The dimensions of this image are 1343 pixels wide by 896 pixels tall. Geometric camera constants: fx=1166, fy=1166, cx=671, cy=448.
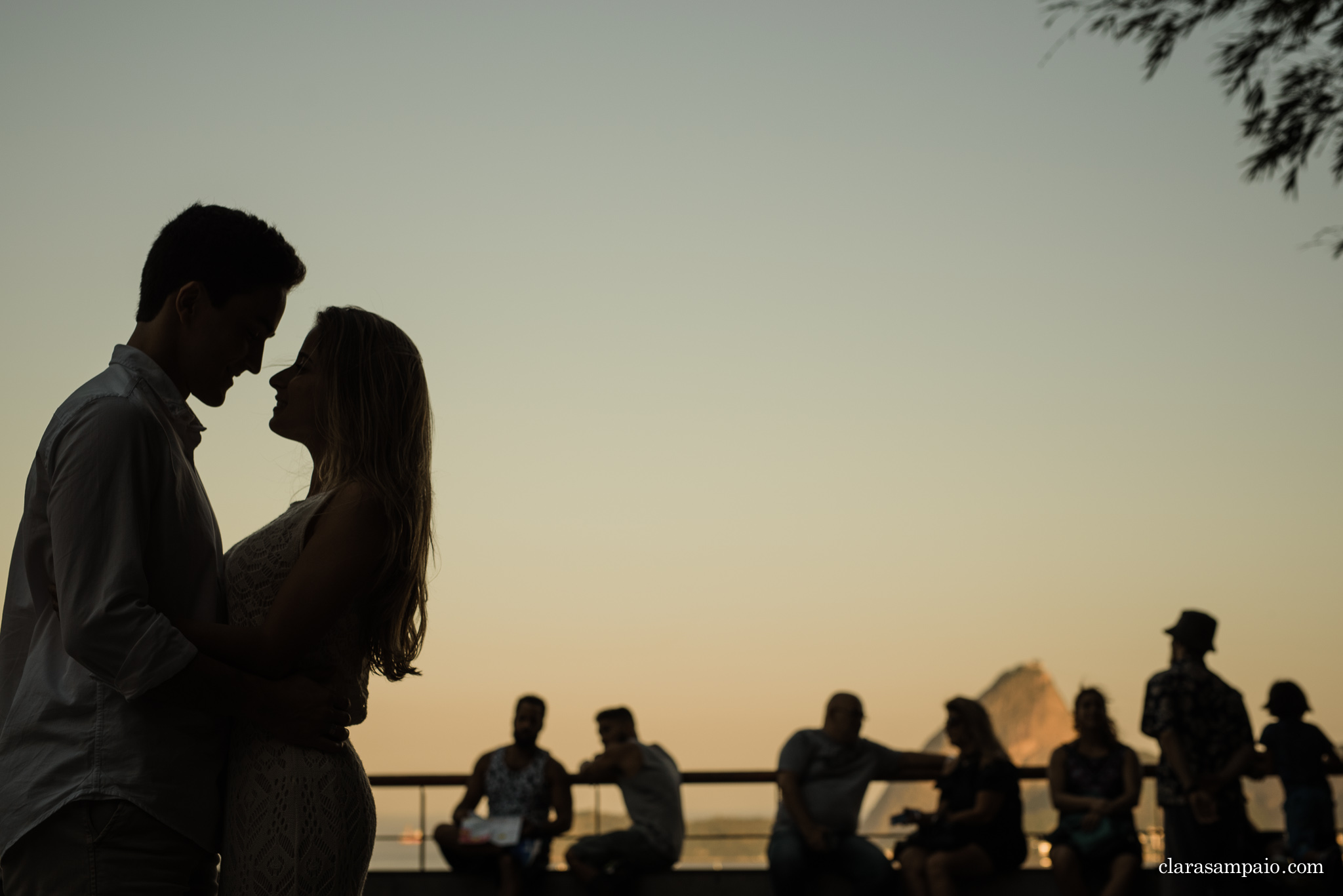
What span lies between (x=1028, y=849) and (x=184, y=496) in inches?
215

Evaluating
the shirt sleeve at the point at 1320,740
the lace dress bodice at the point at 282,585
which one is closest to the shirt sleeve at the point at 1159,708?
the shirt sleeve at the point at 1320,740

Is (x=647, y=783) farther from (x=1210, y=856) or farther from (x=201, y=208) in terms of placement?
(x=201, y=208)

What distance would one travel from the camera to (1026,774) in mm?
6449

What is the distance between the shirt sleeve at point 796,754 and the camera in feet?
21.0

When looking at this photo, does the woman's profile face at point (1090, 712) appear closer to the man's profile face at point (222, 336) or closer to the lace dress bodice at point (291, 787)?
the lace dress bodice at point (291, 787)

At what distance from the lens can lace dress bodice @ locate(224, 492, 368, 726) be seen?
1.89 meters

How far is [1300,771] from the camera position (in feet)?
19.3

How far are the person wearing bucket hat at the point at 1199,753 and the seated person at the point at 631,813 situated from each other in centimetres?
254

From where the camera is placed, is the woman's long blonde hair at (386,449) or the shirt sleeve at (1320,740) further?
the shirt sleeve at (1320,740)

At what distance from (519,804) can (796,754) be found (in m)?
1.60

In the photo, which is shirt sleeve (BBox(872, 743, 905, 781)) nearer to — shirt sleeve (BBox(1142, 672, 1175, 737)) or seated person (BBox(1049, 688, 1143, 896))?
seated person (BBox(1049, 688, 1143, 896))

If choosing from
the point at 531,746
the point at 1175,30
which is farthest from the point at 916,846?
the point at 1175,30

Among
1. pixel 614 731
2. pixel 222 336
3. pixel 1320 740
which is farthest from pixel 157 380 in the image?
pixel 1320 740

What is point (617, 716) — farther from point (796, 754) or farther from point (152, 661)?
point (152, 661)
